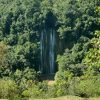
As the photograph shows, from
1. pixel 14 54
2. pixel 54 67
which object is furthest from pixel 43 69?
pixel 14 54

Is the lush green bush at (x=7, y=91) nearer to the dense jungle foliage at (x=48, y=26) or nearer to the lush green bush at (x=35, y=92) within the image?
the lush green bush at (x=35, y=92)

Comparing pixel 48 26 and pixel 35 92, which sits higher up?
pixel 48 26

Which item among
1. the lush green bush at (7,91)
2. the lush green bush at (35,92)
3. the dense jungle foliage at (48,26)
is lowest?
the lush green bush at (35,92)

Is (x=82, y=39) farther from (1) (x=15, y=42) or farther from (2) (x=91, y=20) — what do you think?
(1) (x=15, y=42)

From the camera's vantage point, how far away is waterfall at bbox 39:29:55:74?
122 feet

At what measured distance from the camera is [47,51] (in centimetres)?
3775

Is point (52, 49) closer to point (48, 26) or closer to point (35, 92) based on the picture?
point (48, 26)

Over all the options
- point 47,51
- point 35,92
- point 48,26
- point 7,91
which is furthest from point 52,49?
point 7,91

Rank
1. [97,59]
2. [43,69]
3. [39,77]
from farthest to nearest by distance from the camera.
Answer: [43,69] → [39,77] → [97,59]

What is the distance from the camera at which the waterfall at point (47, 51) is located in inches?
1467

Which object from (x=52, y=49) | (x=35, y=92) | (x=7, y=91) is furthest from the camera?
(x=52, y=49)

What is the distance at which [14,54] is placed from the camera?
35.6 meters

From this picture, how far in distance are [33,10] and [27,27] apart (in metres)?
1.85

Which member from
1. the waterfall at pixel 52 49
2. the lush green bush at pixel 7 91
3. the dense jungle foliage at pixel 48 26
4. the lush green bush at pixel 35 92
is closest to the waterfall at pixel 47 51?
the waterfall at pixel 52 49
